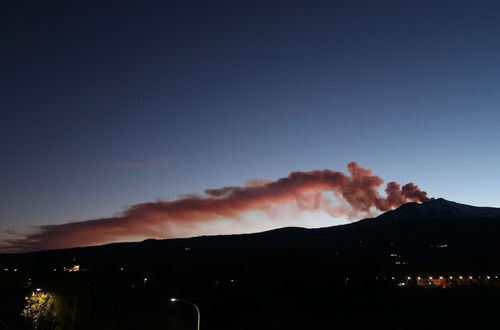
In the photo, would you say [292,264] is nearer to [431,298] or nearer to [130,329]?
[431,298]

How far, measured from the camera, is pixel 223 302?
106 meters

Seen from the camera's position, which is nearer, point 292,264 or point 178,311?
point 178,311

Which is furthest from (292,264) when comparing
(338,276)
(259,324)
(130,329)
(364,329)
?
(130,329)

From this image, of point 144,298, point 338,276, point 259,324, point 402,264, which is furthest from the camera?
point 402,264

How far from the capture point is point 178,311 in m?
95.2

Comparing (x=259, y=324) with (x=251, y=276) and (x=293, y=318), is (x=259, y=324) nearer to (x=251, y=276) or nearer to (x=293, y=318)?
(x=293, y=318)

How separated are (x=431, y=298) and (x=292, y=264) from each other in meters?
37.3

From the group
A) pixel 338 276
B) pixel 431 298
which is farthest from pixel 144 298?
pixel 431 298

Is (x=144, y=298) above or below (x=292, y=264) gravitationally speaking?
below

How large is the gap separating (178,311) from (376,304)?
148 ft

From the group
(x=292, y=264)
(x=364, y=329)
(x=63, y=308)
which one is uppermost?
(x=292, y=264)

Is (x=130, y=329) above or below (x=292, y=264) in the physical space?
below

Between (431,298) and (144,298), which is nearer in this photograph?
(431,298)

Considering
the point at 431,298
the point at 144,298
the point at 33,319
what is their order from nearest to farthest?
the point at 33,319 → the point at 431,298 → the point at 144,298
